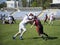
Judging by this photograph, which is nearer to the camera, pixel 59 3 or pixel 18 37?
pixel 18 37

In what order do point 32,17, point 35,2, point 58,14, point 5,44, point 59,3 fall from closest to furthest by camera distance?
point 5,44, point 32,17, point 58,14, point 35,2, point 59,3

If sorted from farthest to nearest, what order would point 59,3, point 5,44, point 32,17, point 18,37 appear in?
point 59,3
point 18,37
point 32,17
point 5,44

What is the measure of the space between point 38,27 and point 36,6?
4256 centimetres

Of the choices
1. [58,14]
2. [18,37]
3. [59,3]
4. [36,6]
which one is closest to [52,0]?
[59,3]

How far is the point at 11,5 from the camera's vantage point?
60406 millimetres

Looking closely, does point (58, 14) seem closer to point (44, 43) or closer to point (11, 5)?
point (11, 5)

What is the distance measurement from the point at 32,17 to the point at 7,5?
2019 inches

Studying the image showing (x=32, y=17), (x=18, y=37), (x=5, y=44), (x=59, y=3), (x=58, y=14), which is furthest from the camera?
(x=59, y=3)

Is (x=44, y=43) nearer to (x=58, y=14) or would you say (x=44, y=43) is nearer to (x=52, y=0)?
(x=58, y=14)

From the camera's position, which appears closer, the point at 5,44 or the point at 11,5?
the point at 5,44

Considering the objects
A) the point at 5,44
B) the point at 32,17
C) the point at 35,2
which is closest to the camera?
the point at 5,44

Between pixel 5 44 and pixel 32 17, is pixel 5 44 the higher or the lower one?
the lower one

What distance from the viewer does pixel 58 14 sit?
1687 inches

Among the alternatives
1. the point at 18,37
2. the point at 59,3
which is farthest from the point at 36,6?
the point at 18,37
